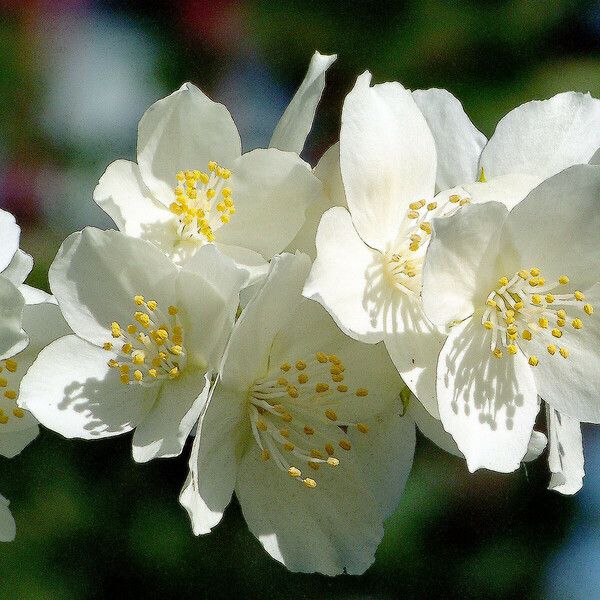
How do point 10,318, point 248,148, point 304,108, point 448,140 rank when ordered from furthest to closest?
point 248,148 < point 448,140 < point 304,108 < point 10,318

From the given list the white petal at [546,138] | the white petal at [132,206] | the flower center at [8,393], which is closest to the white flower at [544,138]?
the white petal at [546,138]

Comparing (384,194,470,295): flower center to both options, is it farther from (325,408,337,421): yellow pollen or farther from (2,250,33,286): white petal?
(2,250,33,286): white petal

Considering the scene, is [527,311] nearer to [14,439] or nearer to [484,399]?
[484,399]

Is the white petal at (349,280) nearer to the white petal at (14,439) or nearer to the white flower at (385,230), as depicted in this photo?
the white flower at (385,230)

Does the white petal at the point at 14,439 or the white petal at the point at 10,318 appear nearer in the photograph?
the white petal at the point at 10,318

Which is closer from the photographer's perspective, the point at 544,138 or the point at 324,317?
the point at 324,317

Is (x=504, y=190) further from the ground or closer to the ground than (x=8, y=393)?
further from the ground

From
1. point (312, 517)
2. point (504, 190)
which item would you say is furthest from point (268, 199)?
point (312, 517)

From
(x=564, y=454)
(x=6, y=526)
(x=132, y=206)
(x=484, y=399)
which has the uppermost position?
(x=132, y=206)
